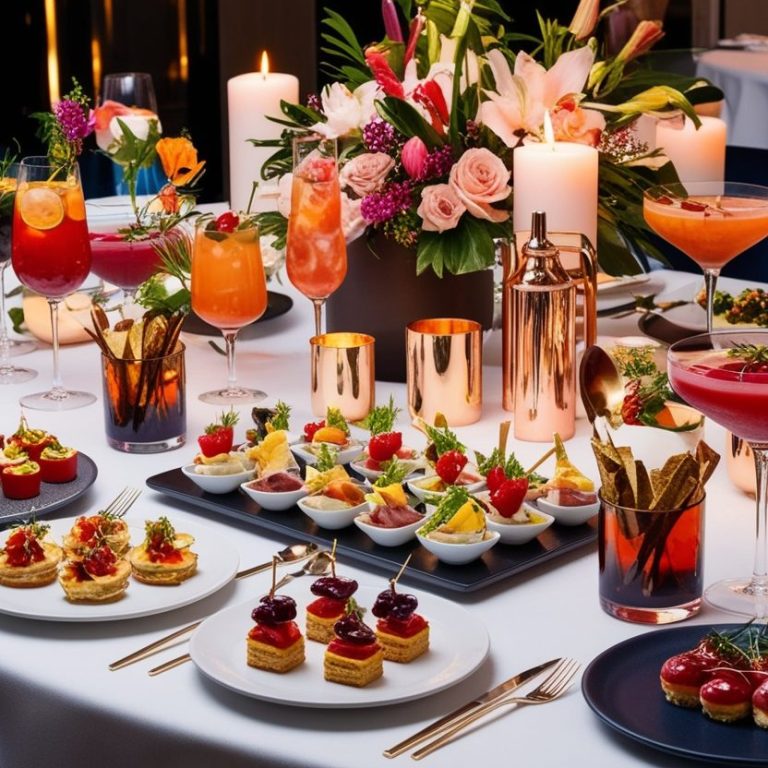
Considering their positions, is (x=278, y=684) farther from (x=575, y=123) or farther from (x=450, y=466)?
(x=575, y=123)

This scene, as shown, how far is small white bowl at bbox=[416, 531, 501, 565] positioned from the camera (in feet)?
4.84

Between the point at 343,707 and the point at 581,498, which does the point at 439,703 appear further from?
the point at 581,498

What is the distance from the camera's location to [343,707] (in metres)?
1.21

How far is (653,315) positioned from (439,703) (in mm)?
1329

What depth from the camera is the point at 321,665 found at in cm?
129

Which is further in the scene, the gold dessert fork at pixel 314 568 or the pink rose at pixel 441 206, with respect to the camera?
the pink rose at pixel 441 206

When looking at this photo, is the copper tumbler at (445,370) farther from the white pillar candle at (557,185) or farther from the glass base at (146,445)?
the glass base at (146,445)

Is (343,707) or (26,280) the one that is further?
(26,280)

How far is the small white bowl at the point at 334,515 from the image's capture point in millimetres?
1593

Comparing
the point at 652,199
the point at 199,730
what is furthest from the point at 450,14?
the point at 199,730

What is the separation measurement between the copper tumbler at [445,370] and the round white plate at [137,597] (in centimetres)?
57

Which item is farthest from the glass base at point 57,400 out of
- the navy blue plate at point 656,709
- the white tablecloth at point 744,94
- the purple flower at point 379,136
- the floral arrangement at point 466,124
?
the white tablecloth at point 744,94

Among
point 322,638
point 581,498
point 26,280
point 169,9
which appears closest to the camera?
point 322,638

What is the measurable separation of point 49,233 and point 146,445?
41 centimetres
